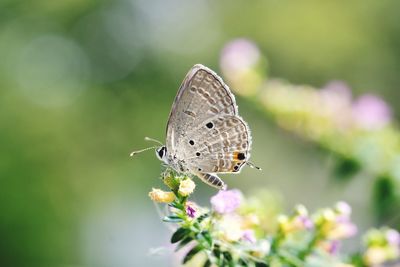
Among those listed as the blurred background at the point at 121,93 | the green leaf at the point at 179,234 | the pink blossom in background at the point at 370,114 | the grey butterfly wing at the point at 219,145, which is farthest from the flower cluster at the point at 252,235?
the blurred background at the point at 121,93

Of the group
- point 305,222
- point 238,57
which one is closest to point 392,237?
point 305,222

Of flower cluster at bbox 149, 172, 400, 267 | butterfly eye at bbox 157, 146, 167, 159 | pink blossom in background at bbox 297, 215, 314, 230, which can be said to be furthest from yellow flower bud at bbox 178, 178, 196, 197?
butterfly eye at bbox 157, 146, 167, 159

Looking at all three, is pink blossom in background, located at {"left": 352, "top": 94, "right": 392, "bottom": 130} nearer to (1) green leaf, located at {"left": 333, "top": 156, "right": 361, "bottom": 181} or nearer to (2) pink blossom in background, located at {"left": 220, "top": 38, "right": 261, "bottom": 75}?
(1) green leaf, located at {"left": 333, "top": 156, "right": 361, "bottom": 181}

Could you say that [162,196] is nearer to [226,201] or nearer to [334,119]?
[226,201]

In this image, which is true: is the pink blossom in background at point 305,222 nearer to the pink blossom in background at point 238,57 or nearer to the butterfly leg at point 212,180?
the butterfly leg at point 212,180

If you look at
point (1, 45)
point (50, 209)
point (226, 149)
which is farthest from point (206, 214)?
point (1, 45)

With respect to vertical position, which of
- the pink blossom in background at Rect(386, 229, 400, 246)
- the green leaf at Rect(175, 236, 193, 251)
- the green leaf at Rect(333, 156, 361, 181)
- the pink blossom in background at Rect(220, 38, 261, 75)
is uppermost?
the pink blossom in background at Rect(220, 38, 261, 75)

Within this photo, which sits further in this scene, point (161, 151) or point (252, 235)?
point (161, 151)

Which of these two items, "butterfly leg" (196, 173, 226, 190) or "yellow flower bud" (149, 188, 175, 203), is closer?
"yellow flower bud" (149, 188, 175, 203)
